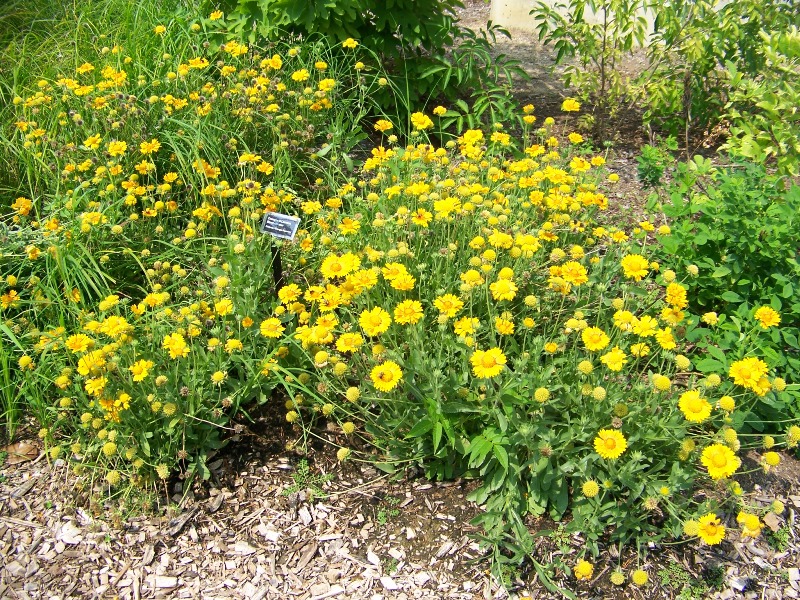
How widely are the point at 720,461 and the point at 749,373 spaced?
311mm

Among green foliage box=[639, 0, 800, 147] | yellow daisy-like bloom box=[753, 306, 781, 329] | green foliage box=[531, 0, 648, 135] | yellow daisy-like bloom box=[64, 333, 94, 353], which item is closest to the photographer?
yellow daisy-like bloom box=[64, 333, 94, 353]

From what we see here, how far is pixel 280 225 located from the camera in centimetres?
262

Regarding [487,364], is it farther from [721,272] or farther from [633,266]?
[721,272]

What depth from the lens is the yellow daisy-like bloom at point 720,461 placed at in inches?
79.4

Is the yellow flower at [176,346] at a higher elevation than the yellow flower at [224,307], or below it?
below

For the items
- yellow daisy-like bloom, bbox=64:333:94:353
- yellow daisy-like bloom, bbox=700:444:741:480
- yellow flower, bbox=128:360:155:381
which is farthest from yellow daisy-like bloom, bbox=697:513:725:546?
yellow daisy-like bloom, bbox=64:333:94:353

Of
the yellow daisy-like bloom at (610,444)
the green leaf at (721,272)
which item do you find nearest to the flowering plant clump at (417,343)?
the yellow daisy-like bloom at (610,444)

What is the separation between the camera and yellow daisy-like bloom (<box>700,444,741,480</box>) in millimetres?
2018

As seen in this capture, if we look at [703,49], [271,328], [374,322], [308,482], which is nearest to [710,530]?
[374,322]

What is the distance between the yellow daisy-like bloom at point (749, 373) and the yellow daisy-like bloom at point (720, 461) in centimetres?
23

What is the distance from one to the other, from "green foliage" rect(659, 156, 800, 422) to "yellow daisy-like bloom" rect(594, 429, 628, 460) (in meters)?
0.75

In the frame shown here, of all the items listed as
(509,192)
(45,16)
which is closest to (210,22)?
(45,16)

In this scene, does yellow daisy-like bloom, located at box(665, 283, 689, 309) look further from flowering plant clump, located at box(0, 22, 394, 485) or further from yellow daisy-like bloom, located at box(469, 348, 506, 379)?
flowering plant clump, located at box(0, 22, 394, 485)

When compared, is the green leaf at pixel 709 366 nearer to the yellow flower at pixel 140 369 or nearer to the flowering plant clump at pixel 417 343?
the flowering plant clump at pixel 417 343
